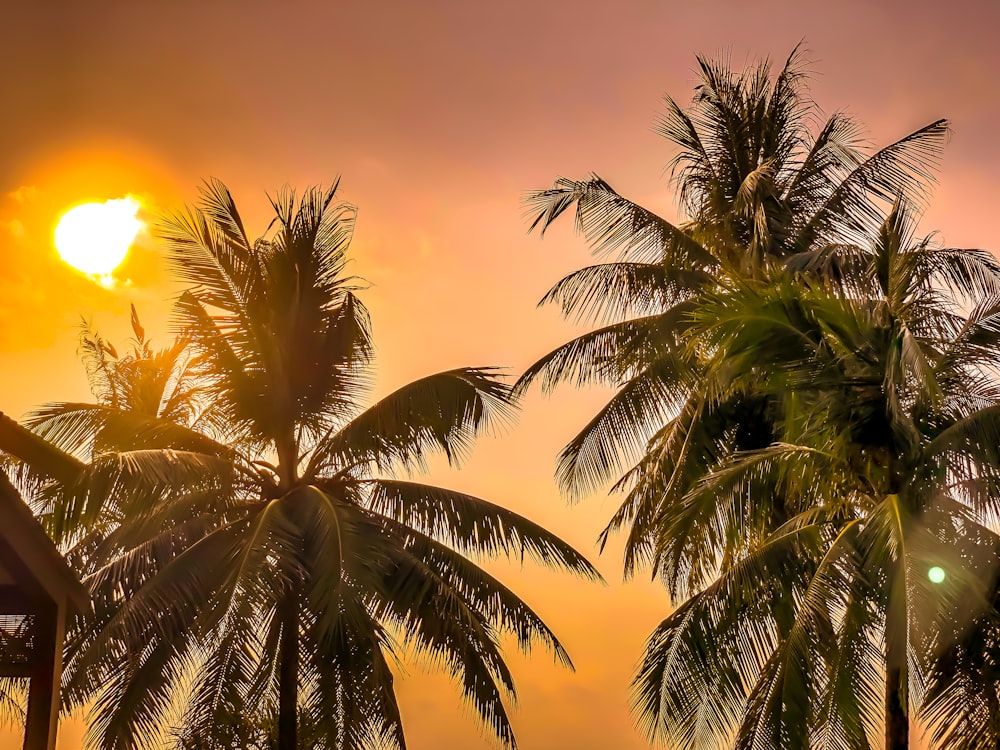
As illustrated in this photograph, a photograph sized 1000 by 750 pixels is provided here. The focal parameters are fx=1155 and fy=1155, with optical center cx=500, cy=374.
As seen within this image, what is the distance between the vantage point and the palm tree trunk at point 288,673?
12.9m

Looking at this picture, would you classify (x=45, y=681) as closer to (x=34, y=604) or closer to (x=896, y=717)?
(x=34, y=604)

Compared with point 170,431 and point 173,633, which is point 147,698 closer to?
point 173,633

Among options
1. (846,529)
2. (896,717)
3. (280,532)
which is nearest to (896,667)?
(896,717)

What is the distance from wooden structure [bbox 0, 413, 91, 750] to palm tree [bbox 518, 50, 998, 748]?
5798mm

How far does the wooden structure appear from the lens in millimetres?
6699

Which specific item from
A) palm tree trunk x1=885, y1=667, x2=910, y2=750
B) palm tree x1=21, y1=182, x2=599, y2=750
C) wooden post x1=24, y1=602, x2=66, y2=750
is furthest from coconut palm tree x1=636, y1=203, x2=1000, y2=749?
wooden post x1=24, y1=602, x2=66, y2=750

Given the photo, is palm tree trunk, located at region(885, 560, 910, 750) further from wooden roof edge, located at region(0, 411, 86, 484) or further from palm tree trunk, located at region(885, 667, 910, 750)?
wooden roof edge, located at region(0, 411, 86, 484)

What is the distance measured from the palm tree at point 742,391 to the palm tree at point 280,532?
2089 millimetres

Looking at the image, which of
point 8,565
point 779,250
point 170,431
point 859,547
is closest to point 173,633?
point 170,431

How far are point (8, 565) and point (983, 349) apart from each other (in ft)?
28.6

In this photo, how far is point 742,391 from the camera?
13516mm

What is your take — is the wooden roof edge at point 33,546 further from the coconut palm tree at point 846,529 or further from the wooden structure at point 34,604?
the coconut palm tree at point 846,529

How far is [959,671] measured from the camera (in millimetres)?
9633

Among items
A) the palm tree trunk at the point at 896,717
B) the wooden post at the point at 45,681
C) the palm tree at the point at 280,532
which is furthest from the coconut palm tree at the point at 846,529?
the wooden post at the point at 45,681
